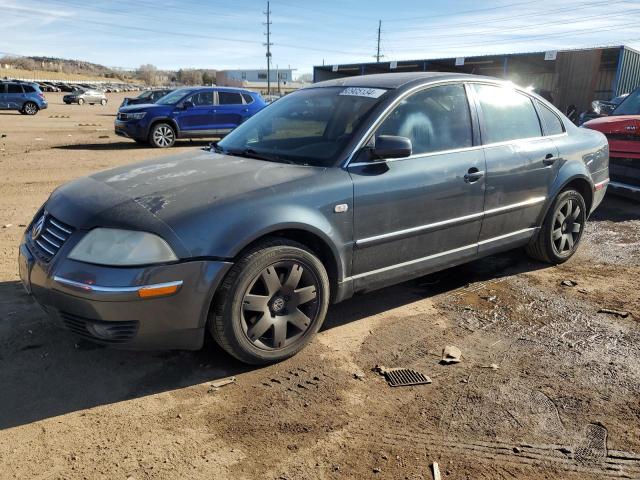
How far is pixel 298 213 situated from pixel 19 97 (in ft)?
102

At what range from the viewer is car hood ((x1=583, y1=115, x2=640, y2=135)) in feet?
24.2

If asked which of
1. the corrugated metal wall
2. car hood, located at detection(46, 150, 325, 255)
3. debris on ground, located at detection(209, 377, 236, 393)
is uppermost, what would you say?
the corrugated metal wall

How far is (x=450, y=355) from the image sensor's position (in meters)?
3.42

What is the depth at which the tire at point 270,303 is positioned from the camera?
2.96m

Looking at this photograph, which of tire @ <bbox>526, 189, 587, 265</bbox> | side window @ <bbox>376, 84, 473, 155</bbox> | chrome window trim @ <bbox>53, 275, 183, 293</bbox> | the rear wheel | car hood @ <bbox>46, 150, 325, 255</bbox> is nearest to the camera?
chrome window trim @ <bbox>53, 275, 183, 293</bbox>

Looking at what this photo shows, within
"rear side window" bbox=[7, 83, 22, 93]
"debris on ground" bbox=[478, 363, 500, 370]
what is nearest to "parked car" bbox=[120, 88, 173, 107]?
"rear side window" bbox=[7, 83, 22, 93]

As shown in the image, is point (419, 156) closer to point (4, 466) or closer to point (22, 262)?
point (22, 262)

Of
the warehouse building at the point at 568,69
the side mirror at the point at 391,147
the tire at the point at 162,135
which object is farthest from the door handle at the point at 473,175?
the warehouse building at the point at 568,69

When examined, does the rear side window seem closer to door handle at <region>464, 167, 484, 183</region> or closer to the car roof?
the car roof

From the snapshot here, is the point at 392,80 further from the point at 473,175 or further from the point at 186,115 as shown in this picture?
the point at 186,115

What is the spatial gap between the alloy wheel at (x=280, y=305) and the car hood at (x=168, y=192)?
1.55 feet

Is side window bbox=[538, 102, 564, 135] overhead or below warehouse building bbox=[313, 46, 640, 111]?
below

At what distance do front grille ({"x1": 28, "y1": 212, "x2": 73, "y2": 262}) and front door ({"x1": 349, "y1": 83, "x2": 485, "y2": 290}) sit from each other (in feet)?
5.80

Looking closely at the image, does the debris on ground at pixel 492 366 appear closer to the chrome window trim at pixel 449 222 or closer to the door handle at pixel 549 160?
the chrome window trim at pixel 449 222
